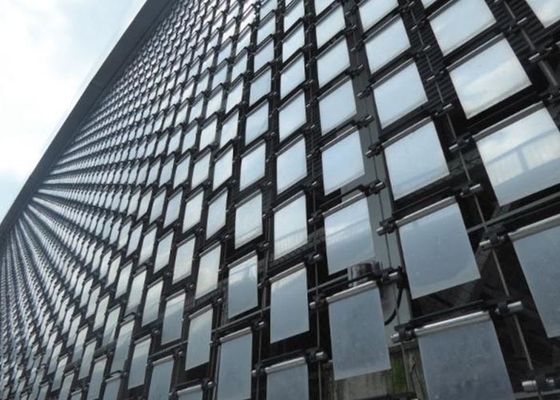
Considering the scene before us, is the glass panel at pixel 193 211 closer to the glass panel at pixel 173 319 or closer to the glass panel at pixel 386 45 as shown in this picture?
the glass panel at pixel 173 319

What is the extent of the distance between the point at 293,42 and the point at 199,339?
7.55m

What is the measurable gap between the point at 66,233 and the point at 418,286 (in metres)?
30.4

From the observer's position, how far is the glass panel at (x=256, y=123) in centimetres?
1184

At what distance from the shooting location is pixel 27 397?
1880cm

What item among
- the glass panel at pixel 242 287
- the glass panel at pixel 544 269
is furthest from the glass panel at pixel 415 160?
the glass panel at pixel 242 287

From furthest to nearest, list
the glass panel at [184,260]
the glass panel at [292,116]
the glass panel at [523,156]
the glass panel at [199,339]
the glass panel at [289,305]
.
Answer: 1. the glass panel at [184,260]
2. the glass panel at [292,116]
3. the glass panel at [199,339]
4. the glass panel at [289,305]
5. the glass panel at [523,156]

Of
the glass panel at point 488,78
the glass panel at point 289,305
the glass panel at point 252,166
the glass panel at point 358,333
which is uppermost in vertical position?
the glass panel at point 252,166

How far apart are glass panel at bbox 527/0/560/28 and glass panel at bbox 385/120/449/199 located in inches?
68.7

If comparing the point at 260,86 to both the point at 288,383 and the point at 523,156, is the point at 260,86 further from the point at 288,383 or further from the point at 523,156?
the point at 523,156

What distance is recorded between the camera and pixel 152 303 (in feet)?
39.1

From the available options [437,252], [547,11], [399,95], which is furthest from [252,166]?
[547,11]

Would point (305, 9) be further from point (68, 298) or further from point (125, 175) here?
point (68, 298)

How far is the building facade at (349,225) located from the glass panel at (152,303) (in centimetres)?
5

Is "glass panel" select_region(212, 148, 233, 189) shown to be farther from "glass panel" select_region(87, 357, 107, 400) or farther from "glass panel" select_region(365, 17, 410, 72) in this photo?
"glass panel" select_region(87, 357, 107, 400)
